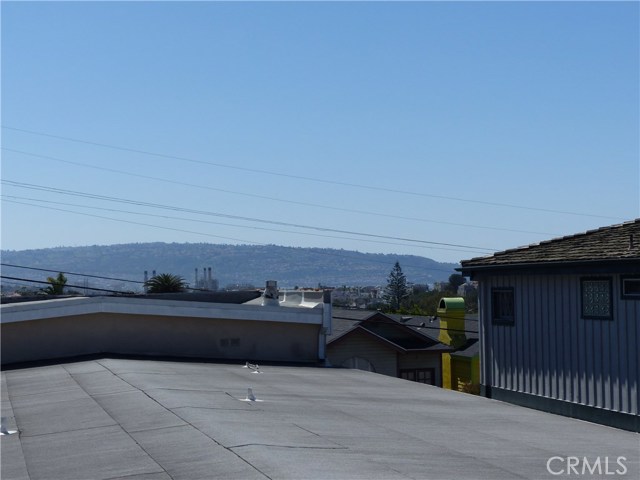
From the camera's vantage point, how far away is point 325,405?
45.0 feet

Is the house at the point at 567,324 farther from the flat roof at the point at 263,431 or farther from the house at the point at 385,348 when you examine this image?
the house at the point at 385,348

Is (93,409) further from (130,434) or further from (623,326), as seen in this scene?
(623,326)

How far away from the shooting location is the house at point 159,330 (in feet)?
74.2

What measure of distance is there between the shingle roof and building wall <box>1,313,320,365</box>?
576 cm

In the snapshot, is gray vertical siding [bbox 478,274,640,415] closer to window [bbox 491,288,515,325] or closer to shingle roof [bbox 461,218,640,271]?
window [bbox 491,288,515,325]

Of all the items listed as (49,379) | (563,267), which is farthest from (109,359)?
(563,267)

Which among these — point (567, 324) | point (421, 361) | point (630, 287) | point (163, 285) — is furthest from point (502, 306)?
point (163, 285)

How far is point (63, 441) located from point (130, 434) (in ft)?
Answer: 2.89

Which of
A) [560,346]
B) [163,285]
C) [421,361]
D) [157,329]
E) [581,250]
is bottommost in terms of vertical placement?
[421,361]

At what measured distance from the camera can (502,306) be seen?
68.5ft

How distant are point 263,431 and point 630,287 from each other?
9605mm

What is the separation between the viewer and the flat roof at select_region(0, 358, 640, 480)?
764cm

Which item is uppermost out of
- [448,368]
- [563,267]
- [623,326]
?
[563,267]

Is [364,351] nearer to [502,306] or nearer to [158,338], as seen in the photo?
[158,338]
